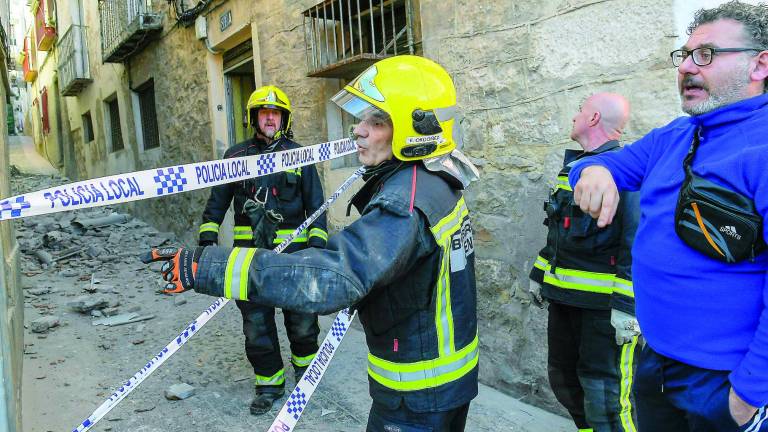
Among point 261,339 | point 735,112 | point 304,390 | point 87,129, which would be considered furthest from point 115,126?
point 735,112

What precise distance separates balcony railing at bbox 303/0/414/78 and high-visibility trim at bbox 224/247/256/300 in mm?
3230

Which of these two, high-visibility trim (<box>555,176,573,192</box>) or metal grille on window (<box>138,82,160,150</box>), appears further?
metal grille on window (<box>138,82,160,150</box>)

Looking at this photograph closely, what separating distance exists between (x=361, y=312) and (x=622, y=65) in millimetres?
2162

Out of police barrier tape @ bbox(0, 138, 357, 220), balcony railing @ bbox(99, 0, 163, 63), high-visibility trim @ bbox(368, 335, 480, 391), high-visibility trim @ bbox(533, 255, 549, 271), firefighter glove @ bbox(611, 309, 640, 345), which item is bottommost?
firefighter glove @ bbox(611, 309, 640, 345)

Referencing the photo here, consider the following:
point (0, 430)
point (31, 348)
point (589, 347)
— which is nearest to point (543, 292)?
point (589, 347)

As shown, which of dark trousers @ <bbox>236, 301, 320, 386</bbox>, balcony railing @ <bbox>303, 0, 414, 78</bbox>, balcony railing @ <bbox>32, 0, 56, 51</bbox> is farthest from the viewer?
balcony railing @ <bbox>32, 0, 56, 51</bbox>

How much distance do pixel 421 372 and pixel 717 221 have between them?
0.95m

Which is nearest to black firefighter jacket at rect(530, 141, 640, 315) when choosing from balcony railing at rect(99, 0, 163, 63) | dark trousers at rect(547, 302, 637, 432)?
dark trousers at rect(547, 302, 637, 432)

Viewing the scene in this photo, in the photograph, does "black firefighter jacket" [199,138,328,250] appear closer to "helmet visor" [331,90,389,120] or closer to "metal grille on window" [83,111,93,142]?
"helmet visor" [331,90,389,120]

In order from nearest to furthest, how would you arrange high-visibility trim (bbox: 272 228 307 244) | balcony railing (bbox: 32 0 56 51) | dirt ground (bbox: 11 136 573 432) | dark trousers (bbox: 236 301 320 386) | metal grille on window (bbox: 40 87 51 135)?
dirt ground (bbox: 11 136 573 432), dark trousers (bbox: 236 301 320 386), high-visibility trim (bbox: 272 228 307 244), balcony railing (bbox: 32 0 56 51), metal grille on window (bbox: 40 87 51 135)

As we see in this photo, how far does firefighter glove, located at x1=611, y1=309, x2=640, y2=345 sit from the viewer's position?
95.6 inches

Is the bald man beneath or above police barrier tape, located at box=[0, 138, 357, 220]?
beneath

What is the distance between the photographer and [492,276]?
12.6 ft

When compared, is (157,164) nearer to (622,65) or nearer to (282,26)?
(282,26)
